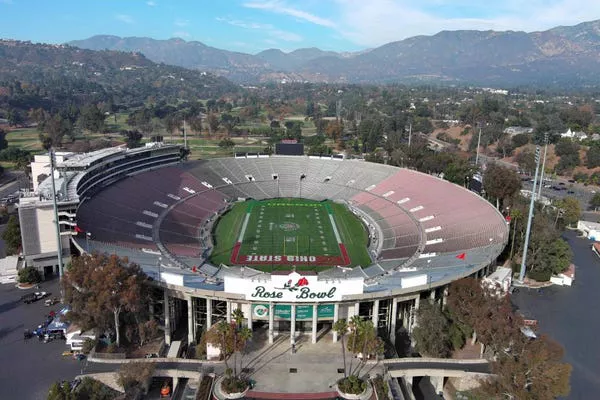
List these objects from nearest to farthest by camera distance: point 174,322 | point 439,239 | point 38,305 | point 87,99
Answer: point 174,322 < point 38,305 < point 439,239 < point 87,99

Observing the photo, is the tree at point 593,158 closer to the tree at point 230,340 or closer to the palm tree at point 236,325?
the palm tree at point 236,325

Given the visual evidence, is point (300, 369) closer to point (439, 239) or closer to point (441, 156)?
point (439, 239)

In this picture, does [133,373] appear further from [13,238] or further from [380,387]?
[13,238]

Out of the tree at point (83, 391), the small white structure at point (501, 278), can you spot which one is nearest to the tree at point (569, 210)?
the small white structure at point (501, 278)

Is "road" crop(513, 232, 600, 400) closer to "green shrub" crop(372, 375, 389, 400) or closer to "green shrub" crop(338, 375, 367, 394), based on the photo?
"green shrub" crop(372, 375, 389, 400)

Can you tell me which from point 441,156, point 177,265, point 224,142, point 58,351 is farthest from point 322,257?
point 224,142

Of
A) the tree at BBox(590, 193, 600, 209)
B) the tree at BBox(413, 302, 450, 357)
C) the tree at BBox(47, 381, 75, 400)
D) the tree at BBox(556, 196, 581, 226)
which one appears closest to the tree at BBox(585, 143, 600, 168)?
the tree at BBox(590, 193, 600, 209)

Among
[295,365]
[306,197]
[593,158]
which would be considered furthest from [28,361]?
[593,158]
